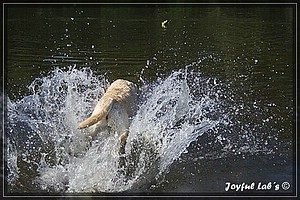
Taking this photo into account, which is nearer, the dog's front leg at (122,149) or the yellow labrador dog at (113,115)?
the yellow labrador dog at (113,115)

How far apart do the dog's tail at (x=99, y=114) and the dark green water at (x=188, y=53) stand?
100cm

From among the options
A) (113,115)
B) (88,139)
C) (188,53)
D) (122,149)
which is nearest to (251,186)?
(122,149)

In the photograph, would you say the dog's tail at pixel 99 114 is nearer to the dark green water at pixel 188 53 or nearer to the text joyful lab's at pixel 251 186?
the dark green water at pixel 188 53

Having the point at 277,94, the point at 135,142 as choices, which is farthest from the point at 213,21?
the point at 135,142

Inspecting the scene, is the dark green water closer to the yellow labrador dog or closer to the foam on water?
the foam on water

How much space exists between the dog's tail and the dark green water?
3.27 feet

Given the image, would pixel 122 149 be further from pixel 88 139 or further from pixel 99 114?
pixel 99 114

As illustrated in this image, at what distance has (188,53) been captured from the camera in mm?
12484

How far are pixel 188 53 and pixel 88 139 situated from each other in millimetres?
→ 6696

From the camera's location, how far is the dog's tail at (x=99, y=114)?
5.71 m

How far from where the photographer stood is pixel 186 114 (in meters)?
7.46

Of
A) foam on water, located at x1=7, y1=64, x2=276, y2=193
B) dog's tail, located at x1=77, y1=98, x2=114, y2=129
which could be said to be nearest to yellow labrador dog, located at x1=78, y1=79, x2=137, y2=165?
dog's tail, located at x1=77, y1=98, x2=114, y2=129

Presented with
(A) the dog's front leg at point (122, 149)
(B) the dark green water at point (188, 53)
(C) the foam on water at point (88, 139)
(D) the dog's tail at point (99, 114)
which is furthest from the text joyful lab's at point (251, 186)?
(D) the dog's tail at point (99, 114)

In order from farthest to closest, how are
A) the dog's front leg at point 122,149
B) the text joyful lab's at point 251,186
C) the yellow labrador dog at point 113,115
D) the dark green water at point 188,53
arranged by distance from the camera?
the dark green water at point 188,53 < the dog's front leg at point 122,149 < the yellow labrador dog at point 113,115 < the text joyful lab's at point 251,186
